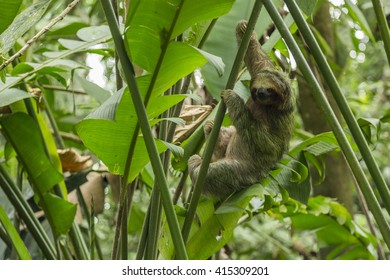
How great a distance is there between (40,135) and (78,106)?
1.71m

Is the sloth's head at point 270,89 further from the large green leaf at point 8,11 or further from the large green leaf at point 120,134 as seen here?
the large green leaf at point 8,11

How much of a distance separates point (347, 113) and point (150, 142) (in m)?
0.51

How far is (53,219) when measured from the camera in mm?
2691

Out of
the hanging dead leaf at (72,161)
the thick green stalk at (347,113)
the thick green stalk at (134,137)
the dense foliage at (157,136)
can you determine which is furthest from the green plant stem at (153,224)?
the hanging dead leaf at (72,161)

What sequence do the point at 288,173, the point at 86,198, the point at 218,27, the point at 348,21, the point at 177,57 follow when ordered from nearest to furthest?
the point at 177,57, the point at 288,173, the point at 218,27, the point at 86,198, the point at 348,21

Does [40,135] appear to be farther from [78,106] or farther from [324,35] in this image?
[324,35]

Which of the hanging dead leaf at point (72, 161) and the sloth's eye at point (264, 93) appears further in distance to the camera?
the hanging dead leaf at point (72, 161)

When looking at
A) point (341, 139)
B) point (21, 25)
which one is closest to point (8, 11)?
point (21, 25)

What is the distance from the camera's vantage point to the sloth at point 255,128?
2.73 meters

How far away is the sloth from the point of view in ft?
8.95

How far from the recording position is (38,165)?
2.74m

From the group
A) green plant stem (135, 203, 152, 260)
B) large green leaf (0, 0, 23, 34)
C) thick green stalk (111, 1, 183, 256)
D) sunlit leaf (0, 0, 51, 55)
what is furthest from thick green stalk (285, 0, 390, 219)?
green plant stem (135, 203, 152, 260)

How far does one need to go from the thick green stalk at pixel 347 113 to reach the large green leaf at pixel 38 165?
1482 millimetres

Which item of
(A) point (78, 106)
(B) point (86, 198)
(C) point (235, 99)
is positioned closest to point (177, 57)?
(C) point (235, 99)
